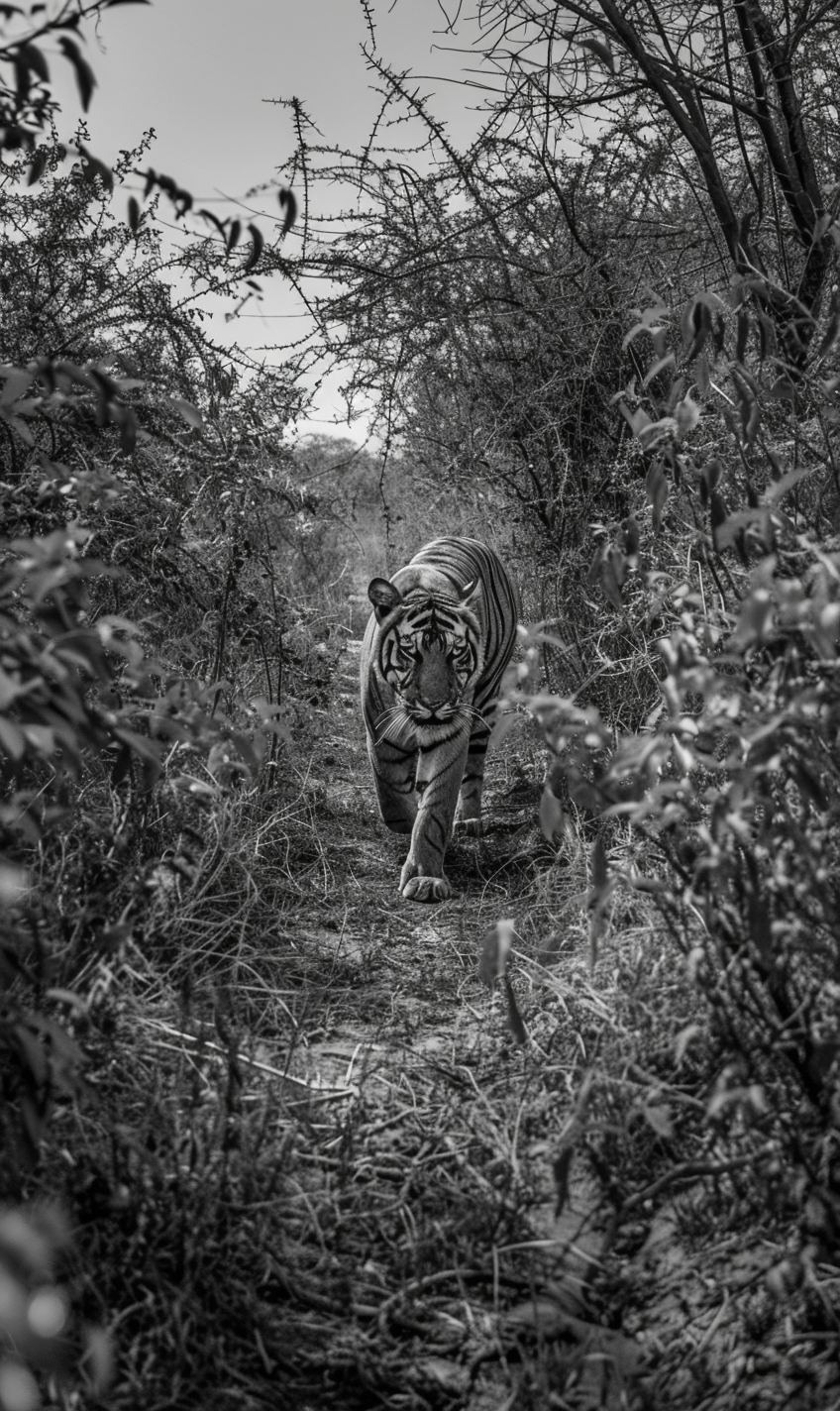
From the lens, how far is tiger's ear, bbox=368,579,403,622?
5.32 m

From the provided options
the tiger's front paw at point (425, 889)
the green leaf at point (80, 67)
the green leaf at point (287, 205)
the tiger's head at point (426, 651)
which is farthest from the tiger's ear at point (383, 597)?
the green leaf at point (80, 67)

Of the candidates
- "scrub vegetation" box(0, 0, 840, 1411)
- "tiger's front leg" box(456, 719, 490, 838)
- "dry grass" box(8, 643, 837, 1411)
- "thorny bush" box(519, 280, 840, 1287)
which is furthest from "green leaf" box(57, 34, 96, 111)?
"tiger's front leg" box(456, 719, 490, 838)

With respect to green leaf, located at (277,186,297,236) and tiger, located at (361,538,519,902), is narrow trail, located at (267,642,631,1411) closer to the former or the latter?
tiger, located at (361,538,519,902)

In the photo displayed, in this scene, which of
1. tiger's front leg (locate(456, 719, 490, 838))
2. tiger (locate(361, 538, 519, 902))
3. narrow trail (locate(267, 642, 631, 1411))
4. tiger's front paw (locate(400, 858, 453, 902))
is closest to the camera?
narrow trail (locate(267, 642, 631, 1411))

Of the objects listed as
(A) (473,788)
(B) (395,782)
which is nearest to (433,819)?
(B) (395,782)

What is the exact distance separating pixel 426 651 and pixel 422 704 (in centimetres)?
27

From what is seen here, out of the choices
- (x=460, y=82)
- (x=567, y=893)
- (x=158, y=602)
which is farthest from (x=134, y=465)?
(x=567, y=893)

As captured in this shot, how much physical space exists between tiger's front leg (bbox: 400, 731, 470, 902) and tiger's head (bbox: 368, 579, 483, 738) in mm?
163

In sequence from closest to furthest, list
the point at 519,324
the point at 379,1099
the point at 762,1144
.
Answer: the point at 762,1144 → the point at 379,1099 → the point at 519,324

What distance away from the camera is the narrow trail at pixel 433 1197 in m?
1.93

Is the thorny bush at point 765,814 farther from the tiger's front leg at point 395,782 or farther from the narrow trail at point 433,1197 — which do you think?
the tiger's front leg at point 395,782

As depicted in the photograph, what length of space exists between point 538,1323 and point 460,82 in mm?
4922

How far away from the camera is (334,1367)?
193cm

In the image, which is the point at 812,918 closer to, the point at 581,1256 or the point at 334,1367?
the point at 581,1256
